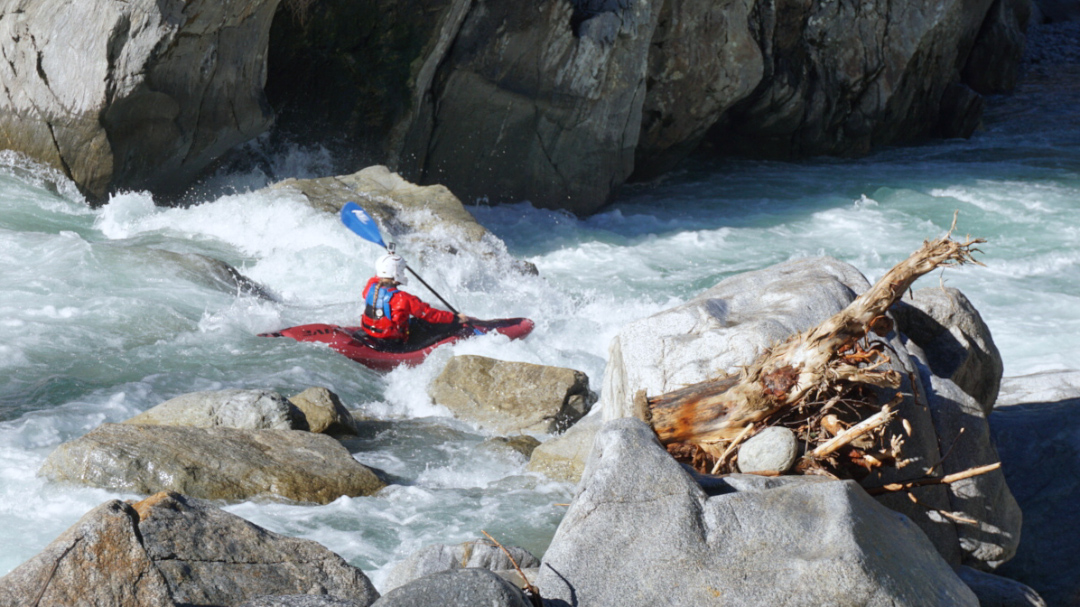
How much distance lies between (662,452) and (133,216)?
283 inches

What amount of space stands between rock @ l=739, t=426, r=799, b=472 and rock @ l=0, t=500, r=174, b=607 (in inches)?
65.6

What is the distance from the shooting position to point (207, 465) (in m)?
3.93

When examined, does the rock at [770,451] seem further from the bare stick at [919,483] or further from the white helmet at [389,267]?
the white helmet at [389,267]

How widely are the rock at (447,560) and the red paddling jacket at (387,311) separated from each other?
369 cm

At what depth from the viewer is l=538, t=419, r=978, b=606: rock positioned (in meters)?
2.28

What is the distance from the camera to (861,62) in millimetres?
14242

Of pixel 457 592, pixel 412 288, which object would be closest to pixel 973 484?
pixel 457 592

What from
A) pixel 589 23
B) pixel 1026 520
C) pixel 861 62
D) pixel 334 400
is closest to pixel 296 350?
pixel 334 400

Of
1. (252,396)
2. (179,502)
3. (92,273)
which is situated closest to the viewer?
(179,502)

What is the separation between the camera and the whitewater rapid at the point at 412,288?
4.14 meters

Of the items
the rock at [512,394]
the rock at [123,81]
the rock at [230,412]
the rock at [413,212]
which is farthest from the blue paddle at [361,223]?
the rock at [230,412]

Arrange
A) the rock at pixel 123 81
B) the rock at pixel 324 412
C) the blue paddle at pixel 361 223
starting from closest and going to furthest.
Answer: the rock at pixel 324 412
the blue paddle at pixel 361 223
the rock at pixel 123 81

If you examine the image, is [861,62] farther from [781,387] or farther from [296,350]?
[781,387]

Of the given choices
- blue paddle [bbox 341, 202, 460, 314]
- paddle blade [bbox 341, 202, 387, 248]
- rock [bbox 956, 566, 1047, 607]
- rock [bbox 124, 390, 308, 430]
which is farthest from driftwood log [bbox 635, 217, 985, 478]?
paddle blade [bbox 341, 202, 387, 248]
